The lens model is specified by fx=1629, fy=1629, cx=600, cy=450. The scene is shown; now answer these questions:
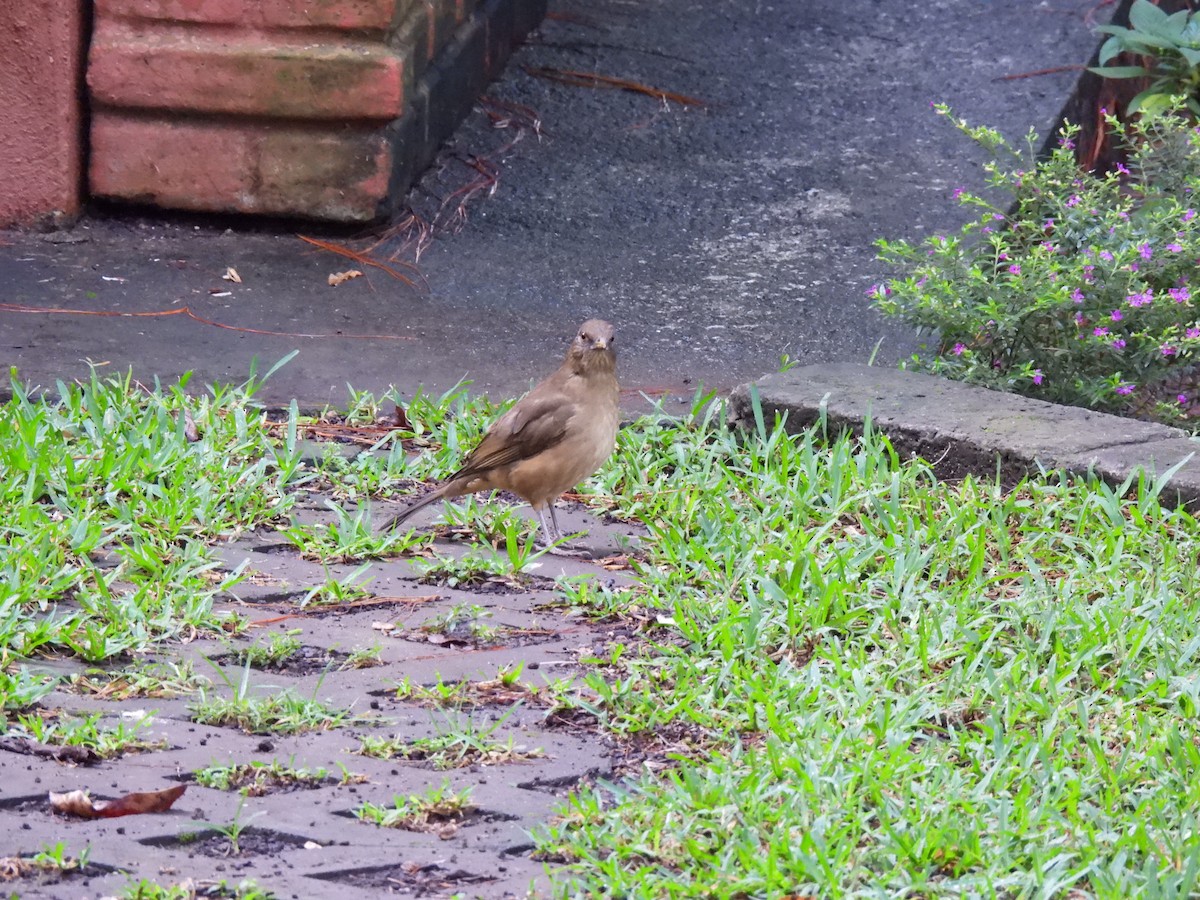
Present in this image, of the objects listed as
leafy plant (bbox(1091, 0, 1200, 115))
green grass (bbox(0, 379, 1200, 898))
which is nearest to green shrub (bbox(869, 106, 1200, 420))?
green grass (bbox(0, 379, 1200, 898))

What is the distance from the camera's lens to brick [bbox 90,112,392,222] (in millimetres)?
6316

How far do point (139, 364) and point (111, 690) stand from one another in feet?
6.85

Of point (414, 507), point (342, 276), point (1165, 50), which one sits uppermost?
point (1165, 50)

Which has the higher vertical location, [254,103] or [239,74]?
[239,74]

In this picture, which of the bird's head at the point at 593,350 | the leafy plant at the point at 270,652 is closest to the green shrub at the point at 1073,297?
the bird's head at the point at 593,350

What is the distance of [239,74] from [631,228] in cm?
170

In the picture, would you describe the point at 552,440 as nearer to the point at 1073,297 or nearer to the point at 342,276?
the point at 1073,297

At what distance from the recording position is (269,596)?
397cm

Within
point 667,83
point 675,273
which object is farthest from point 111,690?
point 667,83

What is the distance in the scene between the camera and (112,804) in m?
2.97

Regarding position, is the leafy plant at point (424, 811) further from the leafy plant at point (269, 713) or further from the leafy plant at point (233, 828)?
the leafy plant at point (269, 713)

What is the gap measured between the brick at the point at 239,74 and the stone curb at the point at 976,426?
2.17 metres

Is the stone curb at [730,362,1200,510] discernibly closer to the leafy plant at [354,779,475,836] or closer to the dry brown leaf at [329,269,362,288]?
the dry brown leaf at [329,269,362,288]

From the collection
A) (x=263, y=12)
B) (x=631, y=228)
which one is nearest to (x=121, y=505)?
(x=263, y=12)
